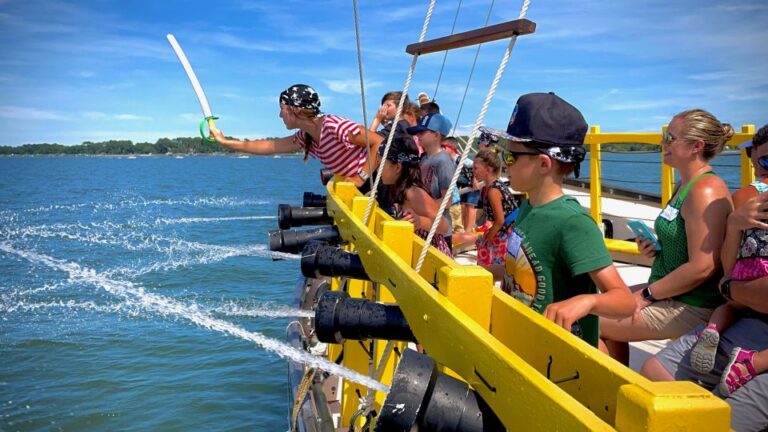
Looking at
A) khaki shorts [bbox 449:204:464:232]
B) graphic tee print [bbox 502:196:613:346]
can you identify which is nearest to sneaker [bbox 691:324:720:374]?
graphic tee print [bbox 502:196:613:346]

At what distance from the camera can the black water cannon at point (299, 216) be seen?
659 centimetres

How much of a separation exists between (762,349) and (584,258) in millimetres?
810

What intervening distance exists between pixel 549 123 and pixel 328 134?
9.89 feet

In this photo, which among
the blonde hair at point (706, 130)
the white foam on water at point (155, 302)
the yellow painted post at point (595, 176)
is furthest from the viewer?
the white foam on water at point (155, 302)

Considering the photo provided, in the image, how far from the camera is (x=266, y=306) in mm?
14727

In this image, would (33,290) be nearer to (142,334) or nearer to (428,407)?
(142,334)

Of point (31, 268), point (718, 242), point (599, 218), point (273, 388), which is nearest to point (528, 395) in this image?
point (718, 242)

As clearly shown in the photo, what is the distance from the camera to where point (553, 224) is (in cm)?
243

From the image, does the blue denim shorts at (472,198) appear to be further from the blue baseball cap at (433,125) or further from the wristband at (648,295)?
the wristband at (648,295)

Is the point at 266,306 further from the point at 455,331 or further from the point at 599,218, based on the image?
the point at 455,331

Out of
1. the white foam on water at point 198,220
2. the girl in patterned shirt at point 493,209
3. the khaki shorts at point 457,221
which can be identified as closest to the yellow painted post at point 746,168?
the girl in patterned shirt at point 493,209

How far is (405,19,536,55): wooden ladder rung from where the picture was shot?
236cm

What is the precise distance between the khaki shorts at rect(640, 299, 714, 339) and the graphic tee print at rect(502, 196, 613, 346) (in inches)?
22.9

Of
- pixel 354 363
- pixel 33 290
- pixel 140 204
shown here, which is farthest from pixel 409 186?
pixel 140 204
